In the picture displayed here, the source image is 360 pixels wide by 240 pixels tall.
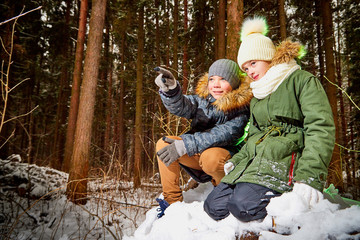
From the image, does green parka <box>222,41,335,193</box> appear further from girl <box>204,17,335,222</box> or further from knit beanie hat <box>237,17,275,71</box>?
knit beanie hat <box>237,17,275,71</box>

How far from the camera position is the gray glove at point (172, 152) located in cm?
221

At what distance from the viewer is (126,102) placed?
17.6m

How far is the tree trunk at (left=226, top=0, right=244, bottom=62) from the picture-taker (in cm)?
379

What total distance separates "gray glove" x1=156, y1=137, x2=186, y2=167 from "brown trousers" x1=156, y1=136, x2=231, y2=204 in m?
0.15

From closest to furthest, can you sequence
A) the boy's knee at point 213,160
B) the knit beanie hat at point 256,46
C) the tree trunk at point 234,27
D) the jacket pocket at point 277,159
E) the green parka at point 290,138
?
the green parka at point 290,138, the jacket pocket at point 277,159, the knit beanie hat at point 256,46, the boy's knee at point 213,160, the tree trunk at point 234,27

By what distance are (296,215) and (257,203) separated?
260 millimetres

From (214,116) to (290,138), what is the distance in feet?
3.12

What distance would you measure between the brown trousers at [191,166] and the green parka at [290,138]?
12.1 inches

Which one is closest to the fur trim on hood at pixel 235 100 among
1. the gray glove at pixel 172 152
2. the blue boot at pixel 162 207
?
the gray glove at pixel 172 152

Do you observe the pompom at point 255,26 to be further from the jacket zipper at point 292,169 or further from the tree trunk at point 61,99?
the tree trunk at point 61,99

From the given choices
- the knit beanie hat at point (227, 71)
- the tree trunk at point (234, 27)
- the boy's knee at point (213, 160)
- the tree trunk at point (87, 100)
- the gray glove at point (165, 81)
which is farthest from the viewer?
the tree trunk at point (87, 100)

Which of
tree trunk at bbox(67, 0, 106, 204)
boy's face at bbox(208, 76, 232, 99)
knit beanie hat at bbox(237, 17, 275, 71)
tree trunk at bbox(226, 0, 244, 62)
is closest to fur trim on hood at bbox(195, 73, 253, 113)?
boy's face at bbox(208, 76, 232, 99)

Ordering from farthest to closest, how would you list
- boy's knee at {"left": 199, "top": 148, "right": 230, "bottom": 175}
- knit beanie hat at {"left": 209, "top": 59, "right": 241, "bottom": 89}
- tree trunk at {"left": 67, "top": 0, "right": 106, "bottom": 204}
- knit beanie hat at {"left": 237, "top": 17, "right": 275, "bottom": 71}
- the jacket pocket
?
1. tree trunk at {"left": 67, "top": 0, "right": 106, "bottom": 204}
2. knit beanie hat at {"left": 209, "top": 59, "right": 241, "bottom": 89}
3. boy's knee at {"left": 199, "top": 148, "right": 230, "bottom": 175}
4. knit beanie hat at {"left": 237, "top": 17, "right": 275, "bottom": 71}
5. the jacket pocket

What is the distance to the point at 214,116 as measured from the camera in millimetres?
2461
